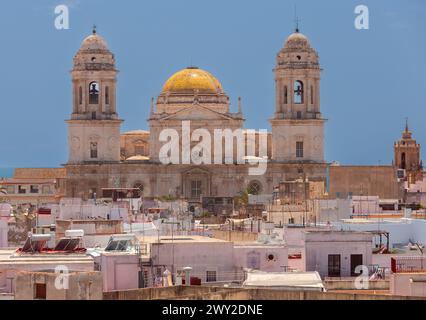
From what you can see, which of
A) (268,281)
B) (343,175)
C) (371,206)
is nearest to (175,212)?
(371,206)

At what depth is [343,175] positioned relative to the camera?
9369 centimetres

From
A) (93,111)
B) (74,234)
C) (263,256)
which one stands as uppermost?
(93,111)

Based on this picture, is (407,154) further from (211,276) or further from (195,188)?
(211,276)

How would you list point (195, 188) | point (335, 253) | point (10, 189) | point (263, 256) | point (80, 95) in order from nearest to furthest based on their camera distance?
point (335, 253), point (263, 256), point (10, 189), point (195, 188), point (80, 95)

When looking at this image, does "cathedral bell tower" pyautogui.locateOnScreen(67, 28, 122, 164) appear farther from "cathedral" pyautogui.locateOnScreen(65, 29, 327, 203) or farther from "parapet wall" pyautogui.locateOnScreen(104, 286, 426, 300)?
"parapet wall" pyautogui.locateOnScreen(104, 286, 426, 300)

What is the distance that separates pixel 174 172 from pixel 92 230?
197 ft

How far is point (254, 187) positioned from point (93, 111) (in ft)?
37.4

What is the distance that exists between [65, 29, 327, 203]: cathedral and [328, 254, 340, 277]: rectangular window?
66.4 meters

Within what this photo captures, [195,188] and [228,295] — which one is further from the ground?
[195,188]

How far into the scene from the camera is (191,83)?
11156 cm

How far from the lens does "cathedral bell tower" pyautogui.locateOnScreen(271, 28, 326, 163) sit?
107 meters

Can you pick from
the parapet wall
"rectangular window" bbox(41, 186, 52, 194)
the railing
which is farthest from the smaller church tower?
the parapet wall

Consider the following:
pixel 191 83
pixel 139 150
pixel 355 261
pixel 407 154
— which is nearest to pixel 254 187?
pixel 191 83
